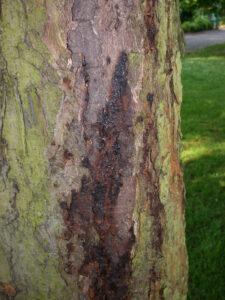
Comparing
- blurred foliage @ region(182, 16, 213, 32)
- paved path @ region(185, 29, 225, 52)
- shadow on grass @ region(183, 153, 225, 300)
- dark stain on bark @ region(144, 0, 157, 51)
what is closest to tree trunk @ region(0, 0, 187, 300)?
dark stain on bark @ region(144, 0, 157, 51)

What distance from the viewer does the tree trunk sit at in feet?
3.22

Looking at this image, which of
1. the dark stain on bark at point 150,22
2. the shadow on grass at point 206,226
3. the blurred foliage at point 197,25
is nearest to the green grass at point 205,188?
the shadow on grass at point 206,226

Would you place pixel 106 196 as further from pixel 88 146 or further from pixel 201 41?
pixel 201 41

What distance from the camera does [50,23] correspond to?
3.17 feet

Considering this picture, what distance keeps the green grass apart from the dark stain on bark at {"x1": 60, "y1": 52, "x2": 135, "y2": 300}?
1.48m

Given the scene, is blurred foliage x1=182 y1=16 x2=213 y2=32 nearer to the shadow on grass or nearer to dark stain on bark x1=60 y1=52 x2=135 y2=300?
the shadow on grass

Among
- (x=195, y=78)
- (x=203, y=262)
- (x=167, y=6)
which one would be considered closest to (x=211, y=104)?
(x=195, y=78)

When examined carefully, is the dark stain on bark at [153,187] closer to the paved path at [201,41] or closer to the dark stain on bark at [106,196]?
the dark stain on bark at [106,196]

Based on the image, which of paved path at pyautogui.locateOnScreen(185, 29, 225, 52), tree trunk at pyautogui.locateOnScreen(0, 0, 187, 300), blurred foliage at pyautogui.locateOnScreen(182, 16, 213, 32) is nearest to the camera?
tree trunk at pyautogui.locateOnScreen(0, 0, 187, 300)

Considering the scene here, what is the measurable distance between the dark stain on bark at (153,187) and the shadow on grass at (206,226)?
53.8 inches

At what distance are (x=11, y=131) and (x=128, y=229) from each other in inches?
18.9

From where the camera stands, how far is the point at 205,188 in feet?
11.8

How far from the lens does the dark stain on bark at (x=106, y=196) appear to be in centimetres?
103

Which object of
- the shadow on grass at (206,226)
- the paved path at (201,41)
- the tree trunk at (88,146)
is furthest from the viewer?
the paved path at (201,41)
